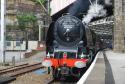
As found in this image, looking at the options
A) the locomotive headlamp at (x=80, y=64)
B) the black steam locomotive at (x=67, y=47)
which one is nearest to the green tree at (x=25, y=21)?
the black steam locomotive at (x=67, y=47)

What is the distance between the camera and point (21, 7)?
7638 cm

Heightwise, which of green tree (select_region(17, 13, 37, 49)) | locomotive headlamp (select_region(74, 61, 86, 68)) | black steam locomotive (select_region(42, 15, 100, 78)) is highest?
green tree (select_region(17, 13, 37, 49))

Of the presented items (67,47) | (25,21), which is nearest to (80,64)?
(67,47)

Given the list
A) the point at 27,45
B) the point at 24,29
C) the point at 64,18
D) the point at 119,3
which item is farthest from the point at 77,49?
the point at 24,29

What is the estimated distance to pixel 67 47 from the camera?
19906 millimetres

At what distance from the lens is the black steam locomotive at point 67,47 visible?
19172 millimetres

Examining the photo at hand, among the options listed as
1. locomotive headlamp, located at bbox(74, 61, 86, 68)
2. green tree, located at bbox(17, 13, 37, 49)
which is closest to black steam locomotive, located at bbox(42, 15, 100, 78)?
locomotive headlamp, located at bbox(74, 61, 86, 68)

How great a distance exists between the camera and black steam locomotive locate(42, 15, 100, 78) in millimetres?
19172

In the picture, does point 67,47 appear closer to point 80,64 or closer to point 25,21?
point 80,64

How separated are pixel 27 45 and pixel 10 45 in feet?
15.6

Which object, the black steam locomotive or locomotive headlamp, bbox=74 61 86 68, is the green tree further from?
locomotive headlamp, bbox=74 61 86 68

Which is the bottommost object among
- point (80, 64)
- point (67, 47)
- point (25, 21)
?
point (80, 64)

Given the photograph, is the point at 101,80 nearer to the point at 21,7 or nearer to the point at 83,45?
the point at 83,45

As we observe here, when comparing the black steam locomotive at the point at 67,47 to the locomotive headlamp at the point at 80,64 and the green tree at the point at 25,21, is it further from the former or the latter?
the green tree at the point at 25,21
